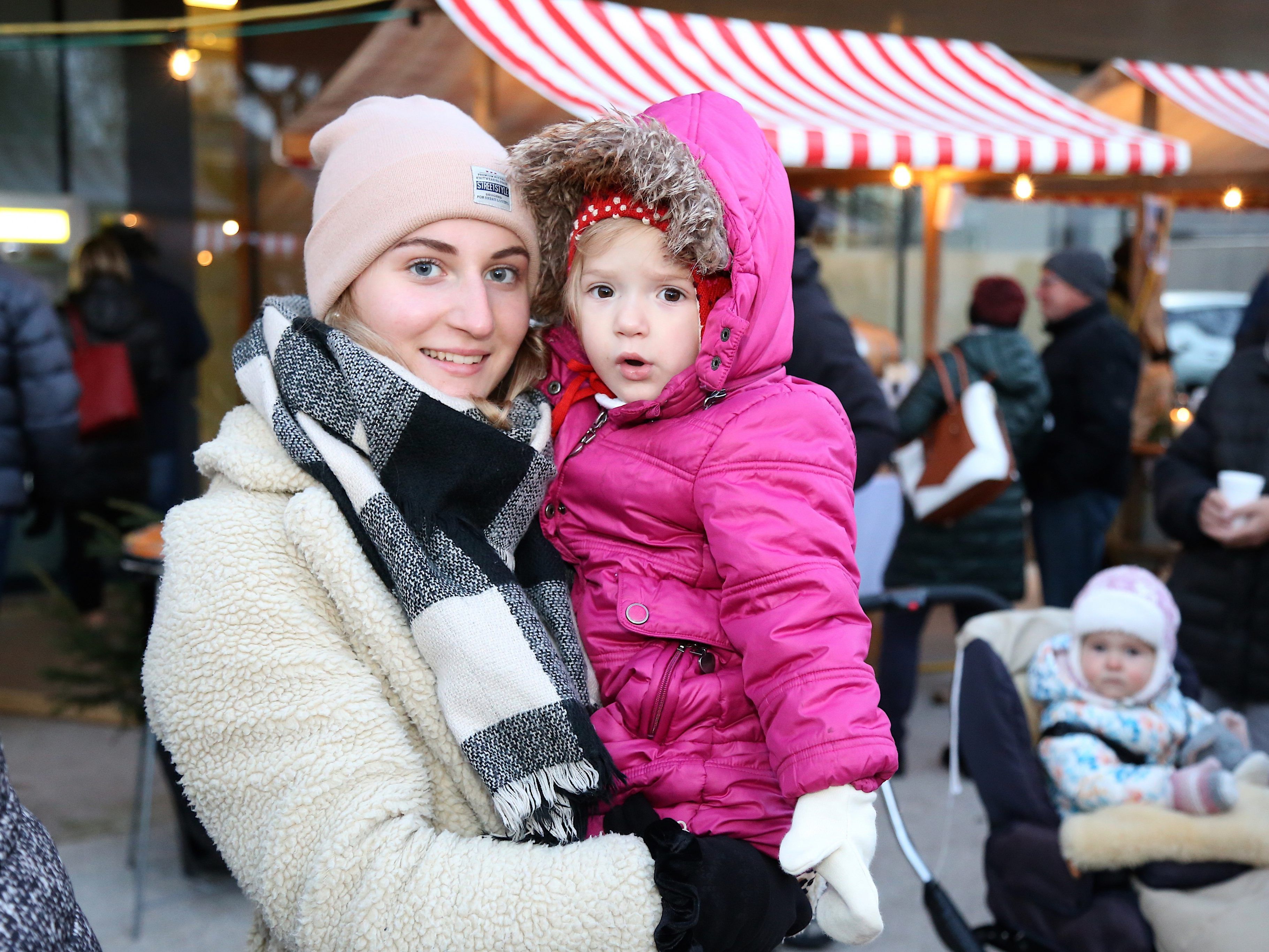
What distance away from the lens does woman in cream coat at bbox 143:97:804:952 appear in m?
1.29

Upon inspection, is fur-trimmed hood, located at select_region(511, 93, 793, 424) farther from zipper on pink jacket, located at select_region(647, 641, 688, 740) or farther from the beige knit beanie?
zipper on pink jacket, located at select_region(647, 641, 688, 740)

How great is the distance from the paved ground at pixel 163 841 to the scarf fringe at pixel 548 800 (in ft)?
7.09

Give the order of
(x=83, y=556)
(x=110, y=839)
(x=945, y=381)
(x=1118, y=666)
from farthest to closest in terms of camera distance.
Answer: (x=83, y=556), (x=945, y=381), (x=110, y=839), (x=1118, y=666)

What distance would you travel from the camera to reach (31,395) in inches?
192

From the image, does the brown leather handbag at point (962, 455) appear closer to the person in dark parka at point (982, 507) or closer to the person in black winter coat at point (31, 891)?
the person in dark parka at point (982, 507)

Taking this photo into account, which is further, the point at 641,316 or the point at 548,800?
the point at 641,316

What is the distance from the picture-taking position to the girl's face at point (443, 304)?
1572 millimetres

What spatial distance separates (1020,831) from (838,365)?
4.61 feet

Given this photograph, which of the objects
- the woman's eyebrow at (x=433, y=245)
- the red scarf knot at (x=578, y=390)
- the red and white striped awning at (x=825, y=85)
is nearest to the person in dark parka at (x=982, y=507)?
the red and white striped awning at (x=825, y=85)

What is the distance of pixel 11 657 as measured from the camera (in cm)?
634

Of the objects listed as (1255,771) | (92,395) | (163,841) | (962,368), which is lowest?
(163,841)

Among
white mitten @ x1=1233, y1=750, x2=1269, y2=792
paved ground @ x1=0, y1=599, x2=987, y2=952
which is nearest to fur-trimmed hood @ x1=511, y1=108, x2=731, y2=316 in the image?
white mitten @ x1=1233, y1=750, x2=1269, y2=792

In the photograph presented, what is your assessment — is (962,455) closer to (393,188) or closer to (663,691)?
(663,691)

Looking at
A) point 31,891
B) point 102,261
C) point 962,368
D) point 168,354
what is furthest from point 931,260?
point 31,891
